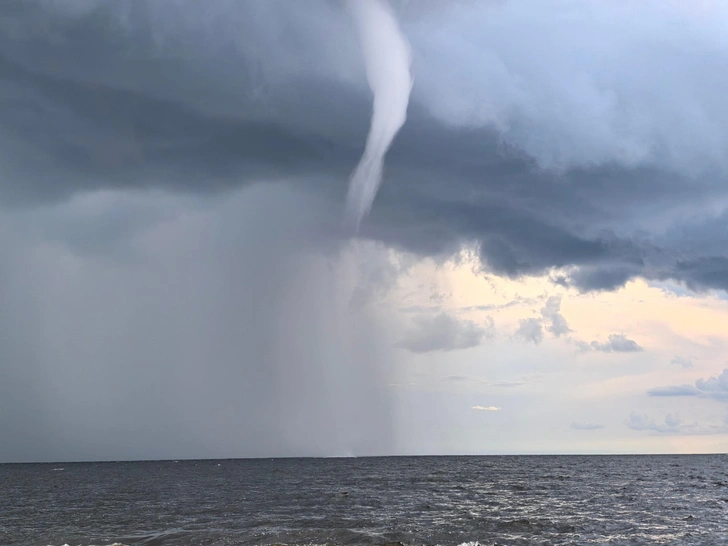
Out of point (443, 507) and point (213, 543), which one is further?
point (443, 507)

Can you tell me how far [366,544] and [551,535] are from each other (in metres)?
16.0

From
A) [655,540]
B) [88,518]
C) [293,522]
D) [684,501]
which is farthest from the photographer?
[684,501]

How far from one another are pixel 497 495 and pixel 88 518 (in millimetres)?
53041

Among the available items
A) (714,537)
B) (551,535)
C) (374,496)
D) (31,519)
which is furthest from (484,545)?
(31,519)

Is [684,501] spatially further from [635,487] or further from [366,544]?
[366,544]

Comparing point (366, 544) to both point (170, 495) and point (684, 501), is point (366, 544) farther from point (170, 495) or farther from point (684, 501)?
point (170, 495)

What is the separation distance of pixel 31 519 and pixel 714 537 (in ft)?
227

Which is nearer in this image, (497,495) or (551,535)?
(551,535)

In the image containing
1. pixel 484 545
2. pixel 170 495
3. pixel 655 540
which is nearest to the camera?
Answer: pixel 484 545

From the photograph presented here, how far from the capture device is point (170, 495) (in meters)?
95.4

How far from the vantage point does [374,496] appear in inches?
3310

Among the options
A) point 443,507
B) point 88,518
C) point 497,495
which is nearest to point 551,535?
point 443,507

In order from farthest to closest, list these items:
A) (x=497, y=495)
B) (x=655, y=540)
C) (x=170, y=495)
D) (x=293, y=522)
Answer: (x=170, y=495) < (x=497, y=495) < (x=293, y=522) < (x=655, y=540)

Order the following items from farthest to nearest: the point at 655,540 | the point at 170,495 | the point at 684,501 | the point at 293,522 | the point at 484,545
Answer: the point at 170,495 < the point at 684,501 < the point at 293,522 < the point at 655,540 < the point at 484,545
